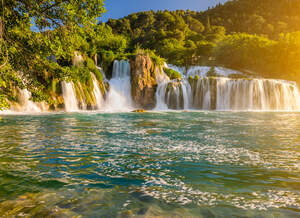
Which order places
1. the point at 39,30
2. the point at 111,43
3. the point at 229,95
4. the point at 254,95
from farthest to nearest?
the point at 111,43 → the point at 229,95 → the point at 254,95 → the point at 39,30

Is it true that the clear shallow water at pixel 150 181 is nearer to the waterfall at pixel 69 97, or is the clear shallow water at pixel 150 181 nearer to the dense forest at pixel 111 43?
the dense forest at pixel 111 43

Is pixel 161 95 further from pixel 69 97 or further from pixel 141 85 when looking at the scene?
pixel 69 97

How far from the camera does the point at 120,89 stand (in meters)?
31.9

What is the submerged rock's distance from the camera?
3180 centimetres

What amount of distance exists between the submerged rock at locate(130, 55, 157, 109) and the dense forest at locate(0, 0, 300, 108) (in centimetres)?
318

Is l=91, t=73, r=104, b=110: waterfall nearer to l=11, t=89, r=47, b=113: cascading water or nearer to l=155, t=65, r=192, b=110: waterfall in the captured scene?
l=11, t=89, r=47, b=113: cascading water

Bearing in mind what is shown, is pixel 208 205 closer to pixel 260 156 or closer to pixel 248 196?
pixel 248 196

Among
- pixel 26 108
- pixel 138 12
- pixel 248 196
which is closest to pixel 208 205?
pixel 248 196

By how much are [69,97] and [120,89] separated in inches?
348

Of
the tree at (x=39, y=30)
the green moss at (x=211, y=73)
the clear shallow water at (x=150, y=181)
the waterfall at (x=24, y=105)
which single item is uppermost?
the green moss at (x=211, y=73)

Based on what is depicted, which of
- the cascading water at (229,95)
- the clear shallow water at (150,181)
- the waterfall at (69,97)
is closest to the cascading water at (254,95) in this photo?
the cascading water at (229,95)

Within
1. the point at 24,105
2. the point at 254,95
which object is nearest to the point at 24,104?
the point at 24,105

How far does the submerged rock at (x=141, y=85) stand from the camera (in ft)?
104

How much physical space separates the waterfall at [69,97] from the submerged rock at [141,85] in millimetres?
9576
